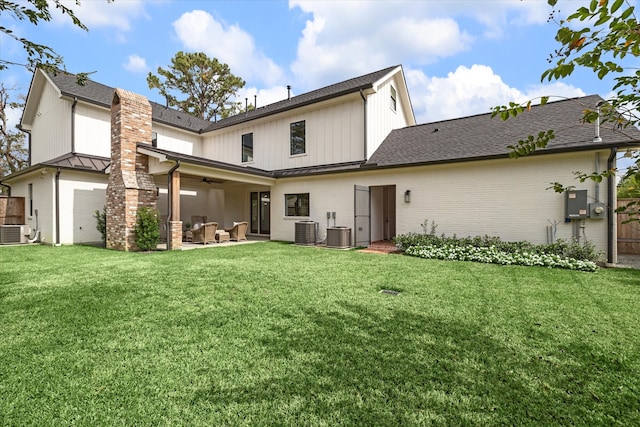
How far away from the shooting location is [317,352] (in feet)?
9.12

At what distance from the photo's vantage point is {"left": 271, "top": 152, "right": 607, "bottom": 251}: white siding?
7863 mm

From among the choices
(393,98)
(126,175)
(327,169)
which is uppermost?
(393,98)

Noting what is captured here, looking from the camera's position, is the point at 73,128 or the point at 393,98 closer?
the point at 73,128

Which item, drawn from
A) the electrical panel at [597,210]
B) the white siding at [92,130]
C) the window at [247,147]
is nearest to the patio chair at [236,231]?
the window at [247,147]

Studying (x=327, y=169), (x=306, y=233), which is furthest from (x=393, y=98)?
(x=306, y=233)

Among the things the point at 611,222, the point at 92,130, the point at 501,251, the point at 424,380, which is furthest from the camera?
the point at 92,130

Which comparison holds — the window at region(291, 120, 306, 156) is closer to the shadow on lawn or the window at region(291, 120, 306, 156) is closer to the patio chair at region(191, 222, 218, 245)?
the patio chair at region(191, 222, 218, 245)

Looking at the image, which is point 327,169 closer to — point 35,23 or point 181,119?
point 35,23

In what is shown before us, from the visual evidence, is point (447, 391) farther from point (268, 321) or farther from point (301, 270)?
point (301, 270)

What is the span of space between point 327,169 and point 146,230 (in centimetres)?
705

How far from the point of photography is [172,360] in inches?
103

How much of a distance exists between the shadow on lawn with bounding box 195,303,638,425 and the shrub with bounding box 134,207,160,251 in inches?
322

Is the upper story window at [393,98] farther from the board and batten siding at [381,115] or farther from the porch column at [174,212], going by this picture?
the porch column at [174,212]

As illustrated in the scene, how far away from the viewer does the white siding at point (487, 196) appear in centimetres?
786
